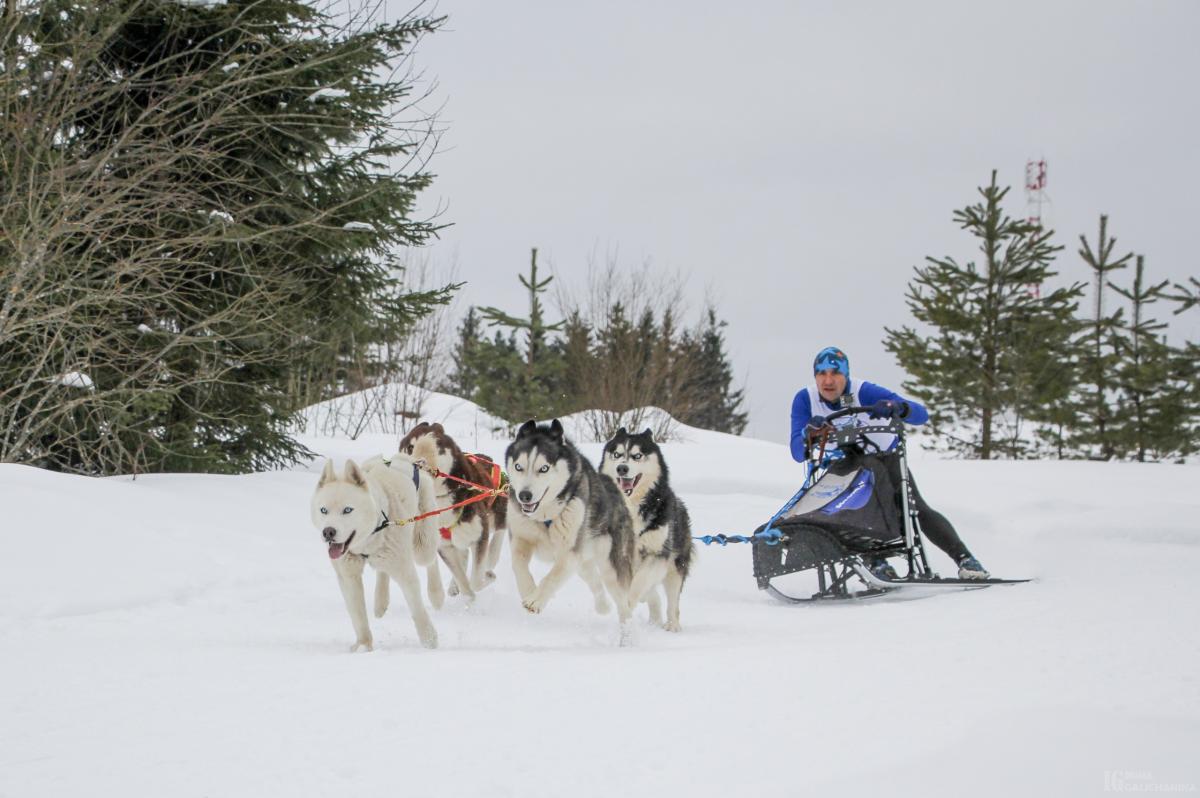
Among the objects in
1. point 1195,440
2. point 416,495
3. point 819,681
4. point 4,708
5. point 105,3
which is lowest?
point 4,708

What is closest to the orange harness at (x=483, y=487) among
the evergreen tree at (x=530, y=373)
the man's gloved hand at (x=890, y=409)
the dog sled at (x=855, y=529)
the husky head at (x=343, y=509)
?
the husky head at (x=343, y=509)

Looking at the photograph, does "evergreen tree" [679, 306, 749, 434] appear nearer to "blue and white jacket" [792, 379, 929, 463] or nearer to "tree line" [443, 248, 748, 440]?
"tree line" [443, 248, 748, 440]

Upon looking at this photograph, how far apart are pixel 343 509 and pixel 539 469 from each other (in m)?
1.13

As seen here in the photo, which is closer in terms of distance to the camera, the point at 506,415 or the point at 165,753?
the point at 165,753

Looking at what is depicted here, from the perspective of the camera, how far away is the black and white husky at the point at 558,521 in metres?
4.55

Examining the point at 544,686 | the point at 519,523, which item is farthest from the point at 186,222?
the point at 544,686

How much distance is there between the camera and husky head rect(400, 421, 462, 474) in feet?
18.5

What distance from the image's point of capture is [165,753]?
232 cm

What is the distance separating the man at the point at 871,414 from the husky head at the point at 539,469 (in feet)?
6.10

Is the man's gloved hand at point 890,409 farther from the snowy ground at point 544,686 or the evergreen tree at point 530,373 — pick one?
the evergreen tree at point 530,373

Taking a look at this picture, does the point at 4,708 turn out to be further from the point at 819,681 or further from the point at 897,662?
the point at 897,662

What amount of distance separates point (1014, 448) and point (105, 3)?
1508 centimetres

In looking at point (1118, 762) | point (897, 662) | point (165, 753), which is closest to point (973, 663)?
point (897, 662)

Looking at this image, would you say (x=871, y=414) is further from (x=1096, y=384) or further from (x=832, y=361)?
(x=1096, y=384)
